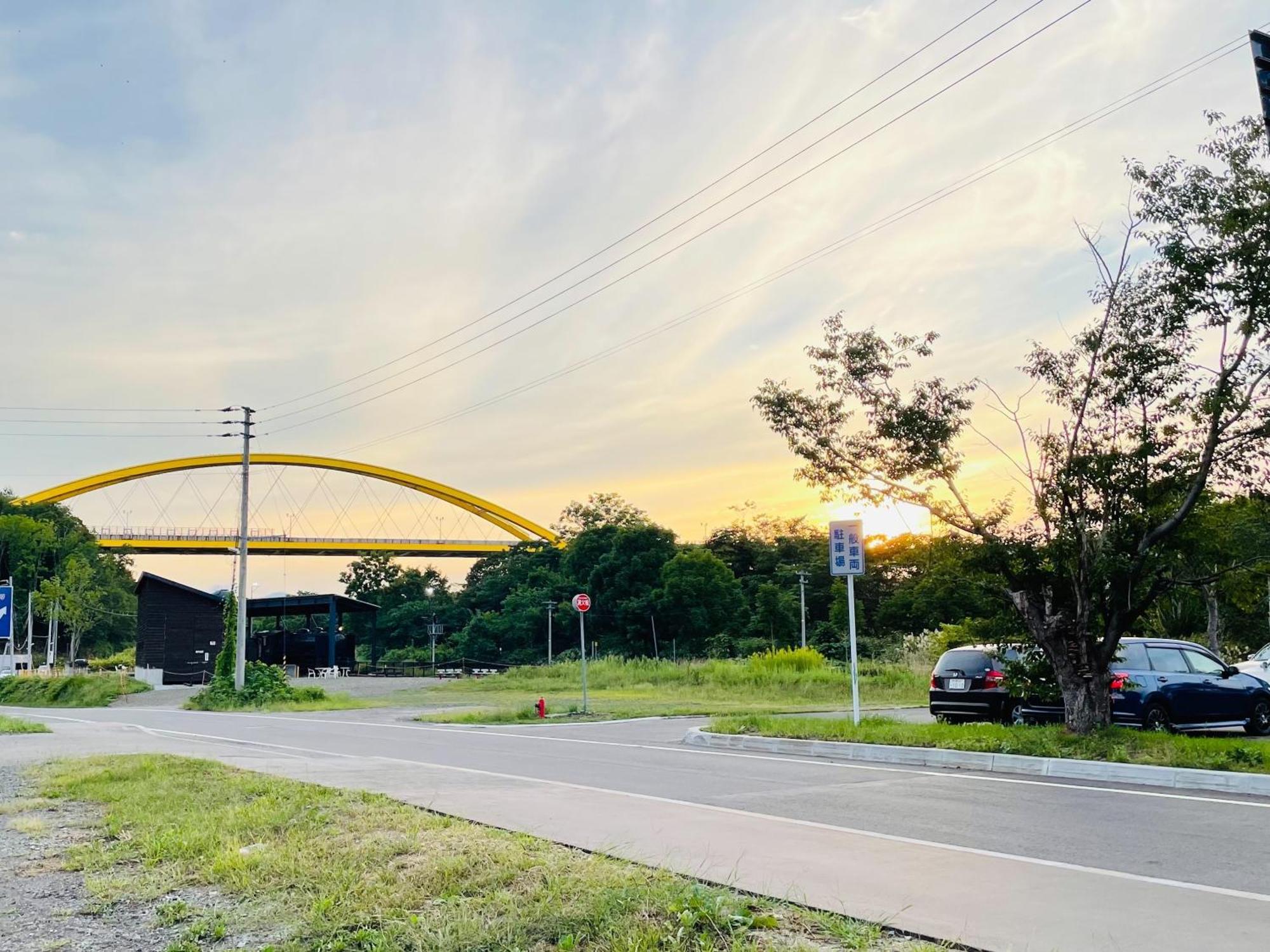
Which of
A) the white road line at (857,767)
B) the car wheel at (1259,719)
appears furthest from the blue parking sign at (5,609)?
the car wheel at (1259,719)

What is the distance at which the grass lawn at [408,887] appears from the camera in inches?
202

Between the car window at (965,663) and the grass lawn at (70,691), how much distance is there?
3732cm

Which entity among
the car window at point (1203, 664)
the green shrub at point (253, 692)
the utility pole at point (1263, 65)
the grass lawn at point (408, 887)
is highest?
the utility pole at point (1263, 65)

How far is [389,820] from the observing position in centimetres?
830

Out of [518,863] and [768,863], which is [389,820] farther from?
[768,863]

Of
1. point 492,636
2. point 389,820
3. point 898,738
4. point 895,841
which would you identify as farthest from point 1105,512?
point 492,636

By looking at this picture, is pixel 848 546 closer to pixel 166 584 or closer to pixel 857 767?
pixel 857 767

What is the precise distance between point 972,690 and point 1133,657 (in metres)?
2.52

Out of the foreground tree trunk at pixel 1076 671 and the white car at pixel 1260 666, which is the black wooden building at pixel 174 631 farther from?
the foreground tree trunk at pixel 1076 671

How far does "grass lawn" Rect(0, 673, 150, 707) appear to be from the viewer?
44.8 metres

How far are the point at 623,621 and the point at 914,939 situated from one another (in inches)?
2646

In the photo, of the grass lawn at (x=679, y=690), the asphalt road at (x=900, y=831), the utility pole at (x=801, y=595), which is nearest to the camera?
the asphalt road at (x=900, y=831)

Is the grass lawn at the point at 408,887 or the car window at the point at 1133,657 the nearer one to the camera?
the grass lawn at the point at 408,887

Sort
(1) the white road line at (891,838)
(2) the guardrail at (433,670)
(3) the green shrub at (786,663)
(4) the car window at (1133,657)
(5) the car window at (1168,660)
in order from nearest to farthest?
(1) the white road line at (891,838) → (4) the car window at (1133,657) → (5) the car window at (1168,660) → (3) the green shrub at (786,663) → (2) the guardrail at (433,670)
